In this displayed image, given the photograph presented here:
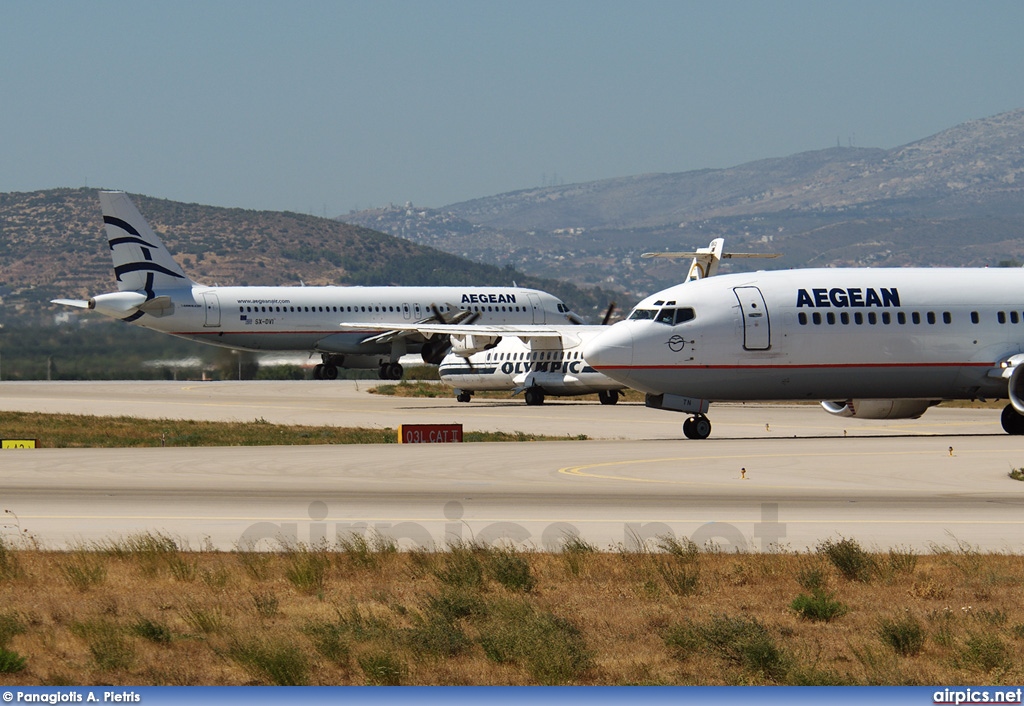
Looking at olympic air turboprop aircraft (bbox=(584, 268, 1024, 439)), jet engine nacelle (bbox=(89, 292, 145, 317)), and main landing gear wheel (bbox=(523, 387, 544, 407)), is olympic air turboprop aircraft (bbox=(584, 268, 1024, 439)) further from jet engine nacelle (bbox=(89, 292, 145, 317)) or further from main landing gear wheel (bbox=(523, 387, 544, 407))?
jet engine nacelle (bbox=(89, 292, 145, 317))

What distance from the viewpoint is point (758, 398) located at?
39344 mm

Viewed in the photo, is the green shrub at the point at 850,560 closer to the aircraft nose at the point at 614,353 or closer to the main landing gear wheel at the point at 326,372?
the aircraft nose at the point at 614,353

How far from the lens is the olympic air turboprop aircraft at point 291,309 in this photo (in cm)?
8169

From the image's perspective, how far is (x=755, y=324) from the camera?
38156mm

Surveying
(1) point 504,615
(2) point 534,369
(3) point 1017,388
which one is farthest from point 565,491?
(2) point 534,369

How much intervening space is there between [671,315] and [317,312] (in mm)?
48880

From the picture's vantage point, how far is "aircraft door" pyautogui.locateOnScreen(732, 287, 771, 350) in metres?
38.1

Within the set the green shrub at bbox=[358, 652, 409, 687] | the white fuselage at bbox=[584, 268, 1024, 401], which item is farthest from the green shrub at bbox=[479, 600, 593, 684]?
the white fuselage at bbox=[584, 268, 1024, 401]

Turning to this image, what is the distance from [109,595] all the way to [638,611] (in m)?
6.07

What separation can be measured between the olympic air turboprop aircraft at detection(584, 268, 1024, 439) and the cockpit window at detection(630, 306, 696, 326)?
0.03m

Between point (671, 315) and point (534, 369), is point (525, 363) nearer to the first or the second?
point (534, 369)

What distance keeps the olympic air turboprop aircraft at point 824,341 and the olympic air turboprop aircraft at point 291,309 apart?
42504 mm

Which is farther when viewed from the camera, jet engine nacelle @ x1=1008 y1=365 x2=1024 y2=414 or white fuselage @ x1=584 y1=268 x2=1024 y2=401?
jet engine nacelle @ x1=1008 y1=365 x2=1024 y2=414

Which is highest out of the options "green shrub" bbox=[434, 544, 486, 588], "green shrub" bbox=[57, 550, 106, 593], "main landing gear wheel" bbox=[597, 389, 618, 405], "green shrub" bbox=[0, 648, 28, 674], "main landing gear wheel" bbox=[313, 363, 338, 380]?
"green shrub" bbox=[0, 648, 28, 674]
